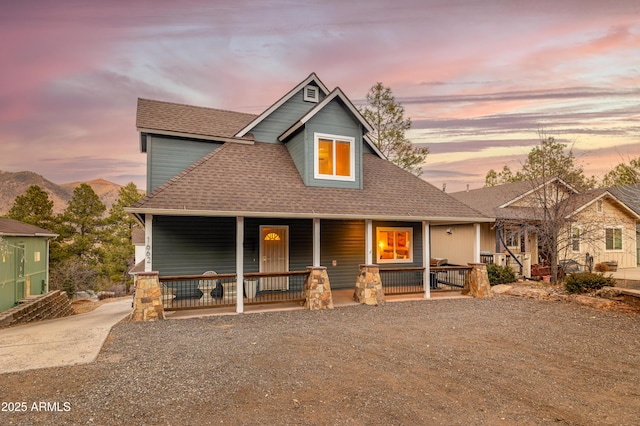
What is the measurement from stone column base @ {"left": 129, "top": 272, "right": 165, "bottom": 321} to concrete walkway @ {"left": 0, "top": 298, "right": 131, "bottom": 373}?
689 millimetres

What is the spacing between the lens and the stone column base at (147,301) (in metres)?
8.24

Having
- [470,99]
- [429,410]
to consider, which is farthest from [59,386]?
[470,99]

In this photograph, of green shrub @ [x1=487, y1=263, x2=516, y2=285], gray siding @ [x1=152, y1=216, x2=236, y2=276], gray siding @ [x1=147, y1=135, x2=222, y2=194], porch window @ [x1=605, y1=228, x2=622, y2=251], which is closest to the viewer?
gray siding @ [x1=152, y1=216, x2=236, y2=276]

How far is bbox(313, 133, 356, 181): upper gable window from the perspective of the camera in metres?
11.7

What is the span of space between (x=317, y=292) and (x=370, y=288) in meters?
1.73

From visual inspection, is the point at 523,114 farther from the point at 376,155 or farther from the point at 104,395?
the point at 104,395

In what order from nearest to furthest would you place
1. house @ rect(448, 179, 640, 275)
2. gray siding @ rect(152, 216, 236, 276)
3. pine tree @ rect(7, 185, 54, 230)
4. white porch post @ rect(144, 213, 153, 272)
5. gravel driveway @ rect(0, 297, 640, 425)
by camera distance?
gravel driveway @ rect(0, 297, 640, 425) → white porch post @ rect(144, 213, 153, 272) → gray siding @ rect(152, 216, 236, 276) → house @ rect(448, 179, 640, 275) → pine tree @ rect(7, 185, 54, 230)

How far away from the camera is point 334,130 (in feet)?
39.0

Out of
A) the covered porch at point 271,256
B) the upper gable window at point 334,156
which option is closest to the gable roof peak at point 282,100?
the upper gable window at point 334,156

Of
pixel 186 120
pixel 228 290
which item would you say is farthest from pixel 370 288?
pixel 186 120

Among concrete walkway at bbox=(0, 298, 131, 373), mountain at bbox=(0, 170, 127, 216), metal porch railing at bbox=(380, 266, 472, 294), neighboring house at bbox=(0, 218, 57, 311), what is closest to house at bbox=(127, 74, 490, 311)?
metal porch railing at bbox=(380, 266, 472, 294)

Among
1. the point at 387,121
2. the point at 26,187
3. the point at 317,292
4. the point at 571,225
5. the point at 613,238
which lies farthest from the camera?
the point at 26,187

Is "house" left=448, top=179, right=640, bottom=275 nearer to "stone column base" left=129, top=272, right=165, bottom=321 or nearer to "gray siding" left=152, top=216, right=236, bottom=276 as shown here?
"gray siding" left=152, top=216, right=236, bottom=276

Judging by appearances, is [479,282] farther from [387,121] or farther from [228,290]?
[387,121]
